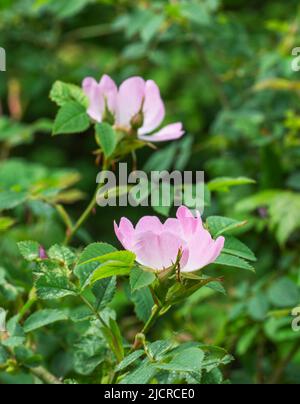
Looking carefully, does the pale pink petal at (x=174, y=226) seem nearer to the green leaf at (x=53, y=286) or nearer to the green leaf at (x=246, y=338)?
the green leaf at (x=53, y=286)

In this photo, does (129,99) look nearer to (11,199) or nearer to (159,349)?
(11,199)

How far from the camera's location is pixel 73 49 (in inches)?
101

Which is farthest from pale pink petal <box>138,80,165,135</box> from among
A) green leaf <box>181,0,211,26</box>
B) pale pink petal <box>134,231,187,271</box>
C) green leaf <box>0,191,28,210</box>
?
green leaf <box>181,0,211,26</box>

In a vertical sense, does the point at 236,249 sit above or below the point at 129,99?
below

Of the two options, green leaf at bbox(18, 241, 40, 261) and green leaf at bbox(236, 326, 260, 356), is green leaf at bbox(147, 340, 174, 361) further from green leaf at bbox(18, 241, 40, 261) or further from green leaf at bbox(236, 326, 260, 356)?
green leaf at bbox(236, 326, 260, 356)

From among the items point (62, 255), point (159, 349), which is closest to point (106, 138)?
point (62, 255)

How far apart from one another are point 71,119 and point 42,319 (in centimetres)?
25

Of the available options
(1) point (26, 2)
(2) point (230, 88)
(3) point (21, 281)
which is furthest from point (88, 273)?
(1) point (26, 2)

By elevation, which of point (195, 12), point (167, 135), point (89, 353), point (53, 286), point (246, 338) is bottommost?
point (246, 338)

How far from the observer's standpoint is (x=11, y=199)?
1.01 m

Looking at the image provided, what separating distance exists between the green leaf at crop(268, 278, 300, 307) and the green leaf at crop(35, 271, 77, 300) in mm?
559

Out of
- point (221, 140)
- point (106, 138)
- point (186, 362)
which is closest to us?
point (186, 362)
